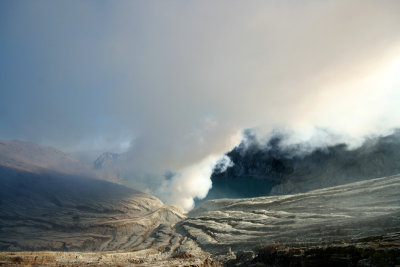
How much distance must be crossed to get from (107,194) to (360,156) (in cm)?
12240

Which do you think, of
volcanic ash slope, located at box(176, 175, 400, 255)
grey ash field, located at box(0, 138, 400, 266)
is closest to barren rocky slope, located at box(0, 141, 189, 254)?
grey ash field, located at box(0, 138, 400, 266)

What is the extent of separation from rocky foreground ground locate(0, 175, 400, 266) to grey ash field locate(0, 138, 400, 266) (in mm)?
103

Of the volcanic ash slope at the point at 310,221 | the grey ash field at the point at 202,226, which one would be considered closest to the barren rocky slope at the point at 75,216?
the grey ash field at the point at 202,226

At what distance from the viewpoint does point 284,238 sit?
35.2 meters

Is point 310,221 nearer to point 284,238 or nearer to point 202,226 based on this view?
point 284,238

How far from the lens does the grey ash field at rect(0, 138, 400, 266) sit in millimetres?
23500

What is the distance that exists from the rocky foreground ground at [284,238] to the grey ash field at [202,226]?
0.10 meters

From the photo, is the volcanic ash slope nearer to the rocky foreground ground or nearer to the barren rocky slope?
the rocky foreground ground

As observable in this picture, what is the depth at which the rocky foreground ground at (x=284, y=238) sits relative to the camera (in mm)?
17703

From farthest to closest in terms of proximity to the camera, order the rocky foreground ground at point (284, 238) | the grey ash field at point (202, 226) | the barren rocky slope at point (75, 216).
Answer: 1. the barren rocky slope at point (75, 216)
2. the grey ash field at point (202, 226)
3. the rocky foreground ground at point (284, 238)

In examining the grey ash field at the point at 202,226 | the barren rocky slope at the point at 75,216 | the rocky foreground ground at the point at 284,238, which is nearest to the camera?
the rocky foreground ground at the point at 284,238

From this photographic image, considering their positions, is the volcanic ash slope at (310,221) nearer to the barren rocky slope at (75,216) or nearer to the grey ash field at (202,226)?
the grey ash field at (202,226)

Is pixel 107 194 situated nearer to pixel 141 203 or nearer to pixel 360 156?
pixel 141 203

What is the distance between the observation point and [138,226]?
80812 millimetres
